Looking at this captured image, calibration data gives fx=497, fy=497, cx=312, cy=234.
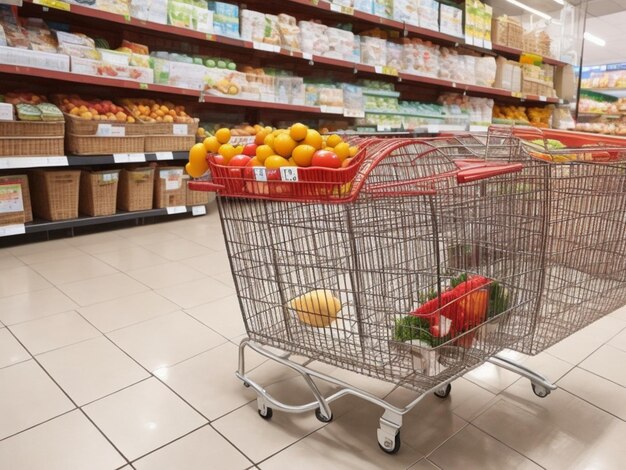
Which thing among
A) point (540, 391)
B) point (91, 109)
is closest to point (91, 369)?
point (540, 391)

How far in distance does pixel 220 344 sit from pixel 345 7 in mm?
3769

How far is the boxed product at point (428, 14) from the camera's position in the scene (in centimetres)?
536

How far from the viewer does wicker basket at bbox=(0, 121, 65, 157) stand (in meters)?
3.16

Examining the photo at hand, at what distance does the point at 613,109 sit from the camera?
26.1 feet

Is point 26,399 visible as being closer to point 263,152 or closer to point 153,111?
point 263,152

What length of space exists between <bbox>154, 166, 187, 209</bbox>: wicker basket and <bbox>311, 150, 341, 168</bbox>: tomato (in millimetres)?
3144

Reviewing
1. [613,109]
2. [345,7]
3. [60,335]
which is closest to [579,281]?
[60,335]

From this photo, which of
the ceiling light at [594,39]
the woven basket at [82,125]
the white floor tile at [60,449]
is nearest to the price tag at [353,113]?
the woven basket at [82,125]

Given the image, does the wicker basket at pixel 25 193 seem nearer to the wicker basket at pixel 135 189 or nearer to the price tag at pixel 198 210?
the wicker basket at pixel 135 189

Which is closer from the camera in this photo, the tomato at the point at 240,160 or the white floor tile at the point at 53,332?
the tomato at the point at 240,160

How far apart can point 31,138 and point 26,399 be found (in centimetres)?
219

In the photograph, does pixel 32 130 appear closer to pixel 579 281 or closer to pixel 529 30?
pixel 579 281

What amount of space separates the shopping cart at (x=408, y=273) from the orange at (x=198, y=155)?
7 centimetres

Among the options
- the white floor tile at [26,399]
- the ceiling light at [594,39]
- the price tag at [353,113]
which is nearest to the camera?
the white floor tile at [26,399]
